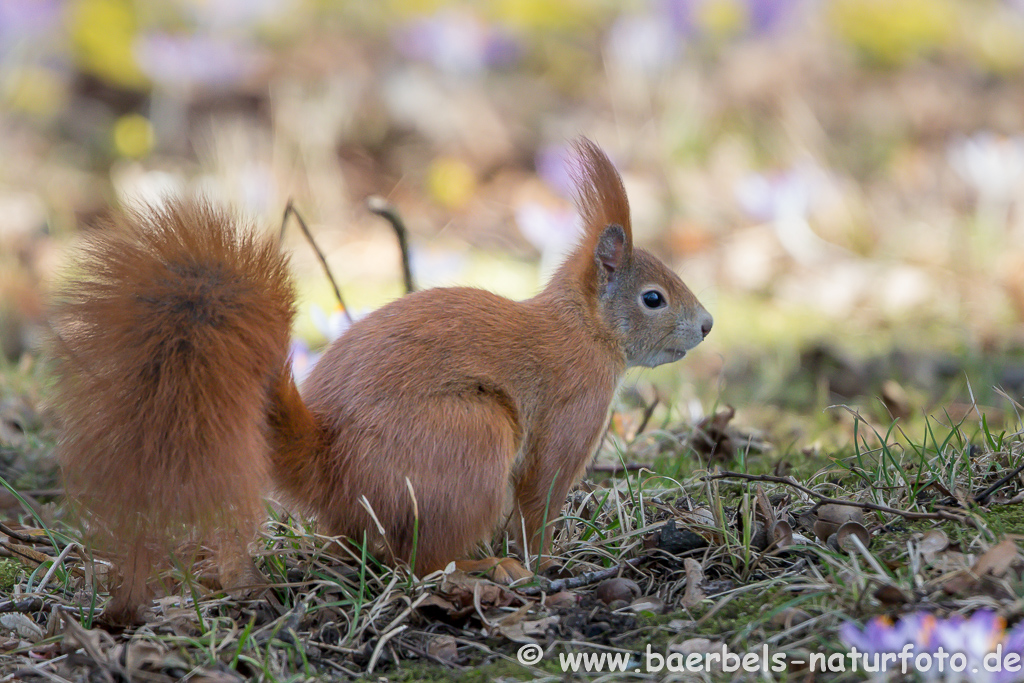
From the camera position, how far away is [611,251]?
2543 mm

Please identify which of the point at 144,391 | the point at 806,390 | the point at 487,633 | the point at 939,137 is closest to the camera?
the point at 144,391

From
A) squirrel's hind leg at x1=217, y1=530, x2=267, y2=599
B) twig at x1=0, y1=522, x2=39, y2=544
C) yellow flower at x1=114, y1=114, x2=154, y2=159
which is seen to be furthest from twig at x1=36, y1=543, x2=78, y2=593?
yellow flower at x1=114, y1=114, x2=154, y2=159

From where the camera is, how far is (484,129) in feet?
23.3

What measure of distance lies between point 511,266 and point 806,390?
7.11ft

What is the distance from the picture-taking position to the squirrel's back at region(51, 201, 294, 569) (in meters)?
1.78

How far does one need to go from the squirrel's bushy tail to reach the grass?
8.9 inches

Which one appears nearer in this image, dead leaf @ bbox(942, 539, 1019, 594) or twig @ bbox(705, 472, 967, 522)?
dead leaf @ bbox(942, 539, 1019, 594)

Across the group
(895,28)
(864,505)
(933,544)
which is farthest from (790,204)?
(895,28)

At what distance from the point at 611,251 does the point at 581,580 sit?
0.88m

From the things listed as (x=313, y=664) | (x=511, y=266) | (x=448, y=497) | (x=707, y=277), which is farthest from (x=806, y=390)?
(x=313, y=664)

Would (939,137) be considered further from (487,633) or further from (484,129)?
(487,633)

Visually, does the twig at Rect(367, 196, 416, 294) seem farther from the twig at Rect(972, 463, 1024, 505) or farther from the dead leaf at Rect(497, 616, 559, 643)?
the twig at Rect(972, 463, 1024, 505)

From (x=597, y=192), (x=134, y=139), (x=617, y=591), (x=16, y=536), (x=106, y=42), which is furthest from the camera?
(x=106, y=42)

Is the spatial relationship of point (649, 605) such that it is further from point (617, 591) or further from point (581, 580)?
point (581, 580)
